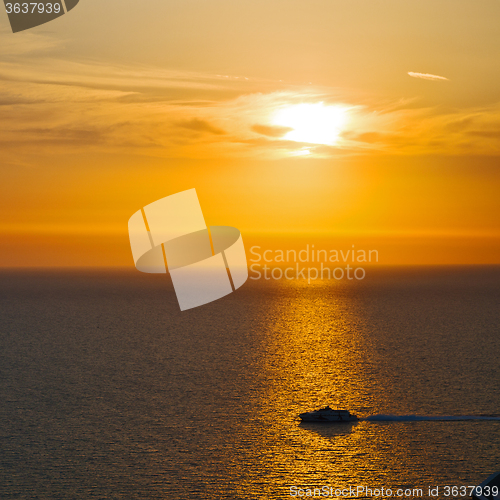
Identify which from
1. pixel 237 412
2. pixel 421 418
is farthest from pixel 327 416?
pixel 421 418

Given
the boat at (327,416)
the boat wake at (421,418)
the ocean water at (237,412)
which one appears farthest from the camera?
the boat wake at (421,418)

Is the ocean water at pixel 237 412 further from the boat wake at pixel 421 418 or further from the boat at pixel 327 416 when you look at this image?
the boat at pixel 327 416

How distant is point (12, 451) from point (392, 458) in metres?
17.8

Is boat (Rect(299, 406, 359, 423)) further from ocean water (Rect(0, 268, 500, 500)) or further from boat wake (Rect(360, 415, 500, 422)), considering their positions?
boat wake (Rect(360, 415, 500, 422))

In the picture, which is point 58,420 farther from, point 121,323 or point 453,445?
point 121,323

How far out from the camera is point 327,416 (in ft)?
101

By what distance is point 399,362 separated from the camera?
5091 cm

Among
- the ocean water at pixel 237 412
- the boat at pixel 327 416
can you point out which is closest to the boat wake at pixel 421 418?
the ocean water at pixel 237 412

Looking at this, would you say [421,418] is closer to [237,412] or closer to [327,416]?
[327,416]

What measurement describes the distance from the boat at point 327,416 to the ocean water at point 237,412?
0.60 meters

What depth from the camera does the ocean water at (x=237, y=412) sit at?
23562mm

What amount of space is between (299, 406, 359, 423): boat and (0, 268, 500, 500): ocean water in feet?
1.98

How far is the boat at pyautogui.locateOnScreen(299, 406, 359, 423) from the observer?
30719 mm

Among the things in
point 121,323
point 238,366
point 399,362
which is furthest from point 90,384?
point 121,323
